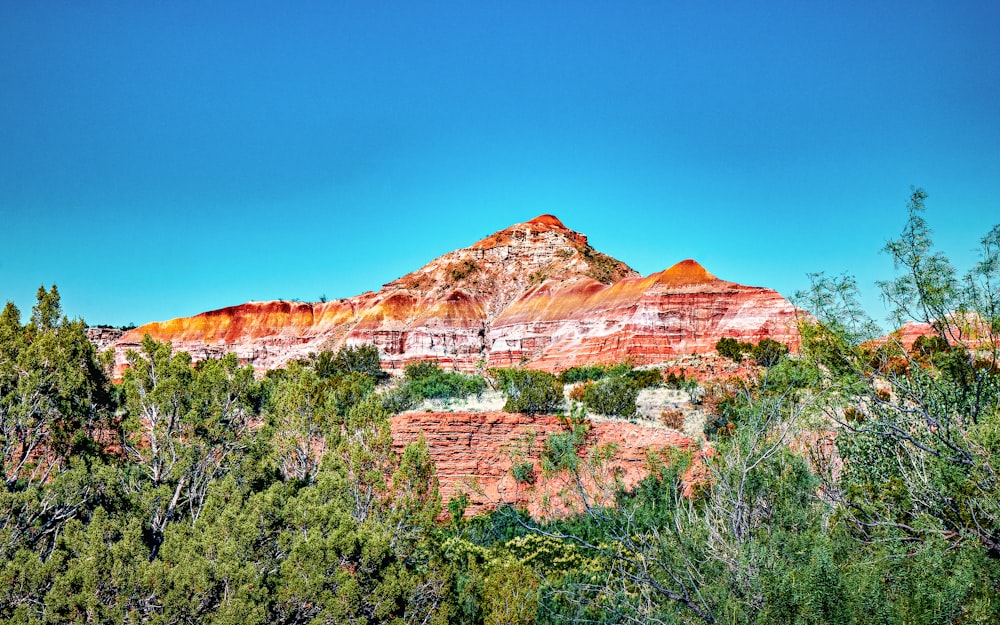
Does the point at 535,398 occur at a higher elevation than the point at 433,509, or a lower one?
higher

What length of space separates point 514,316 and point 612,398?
32.6m

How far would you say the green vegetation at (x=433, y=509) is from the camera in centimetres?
583

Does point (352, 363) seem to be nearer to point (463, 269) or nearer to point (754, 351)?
point (754, 351)

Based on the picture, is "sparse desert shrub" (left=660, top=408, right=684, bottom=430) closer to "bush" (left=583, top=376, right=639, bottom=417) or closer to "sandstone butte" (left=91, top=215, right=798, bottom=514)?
"bush" (left=583, top=376, right=639, bottom=417)

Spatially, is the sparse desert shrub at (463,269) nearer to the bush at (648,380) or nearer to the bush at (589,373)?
the bush at (589,373)

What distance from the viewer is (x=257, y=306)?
212 feet

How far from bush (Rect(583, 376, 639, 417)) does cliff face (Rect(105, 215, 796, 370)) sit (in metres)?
17.4

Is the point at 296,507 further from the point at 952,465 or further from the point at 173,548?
the point at 952,465

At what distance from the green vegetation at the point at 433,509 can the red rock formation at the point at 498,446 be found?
5.68 meters

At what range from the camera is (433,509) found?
34.8ft

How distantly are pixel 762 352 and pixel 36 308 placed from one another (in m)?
30.5

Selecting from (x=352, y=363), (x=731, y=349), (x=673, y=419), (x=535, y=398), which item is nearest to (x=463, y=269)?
(x=352, y=363)

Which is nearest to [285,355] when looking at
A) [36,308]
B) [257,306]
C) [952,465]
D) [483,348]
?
[257,306]

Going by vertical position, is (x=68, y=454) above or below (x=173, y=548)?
above
